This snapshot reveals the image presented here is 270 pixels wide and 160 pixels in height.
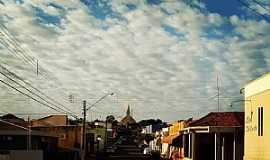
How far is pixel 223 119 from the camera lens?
41.5 metres

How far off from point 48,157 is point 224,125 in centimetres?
1633

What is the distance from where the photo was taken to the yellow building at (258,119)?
1042 inches

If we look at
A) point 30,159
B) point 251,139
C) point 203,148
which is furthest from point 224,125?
point 30,159

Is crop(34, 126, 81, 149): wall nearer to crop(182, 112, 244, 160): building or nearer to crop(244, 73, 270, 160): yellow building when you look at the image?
crop(182, 112, 244, 160): building

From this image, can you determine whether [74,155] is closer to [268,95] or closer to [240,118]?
[240,118]

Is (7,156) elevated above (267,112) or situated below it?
below

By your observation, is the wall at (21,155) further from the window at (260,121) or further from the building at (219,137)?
the window at (260,121)

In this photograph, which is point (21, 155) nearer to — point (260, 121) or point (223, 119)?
point (260, 121)

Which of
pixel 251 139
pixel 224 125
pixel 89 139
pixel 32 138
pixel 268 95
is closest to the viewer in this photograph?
pixel 268 95

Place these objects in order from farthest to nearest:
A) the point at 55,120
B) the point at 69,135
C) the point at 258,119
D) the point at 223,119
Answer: the point at 55,120 → the point at 69,135 → the point at 223,119 → the point at 258,119

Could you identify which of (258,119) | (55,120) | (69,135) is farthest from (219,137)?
(55,120)

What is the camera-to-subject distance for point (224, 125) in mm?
39594

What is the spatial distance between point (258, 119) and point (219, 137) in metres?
11.9

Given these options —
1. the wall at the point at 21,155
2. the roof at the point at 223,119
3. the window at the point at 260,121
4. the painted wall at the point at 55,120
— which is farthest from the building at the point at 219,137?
the painted wall at the point at 55,120
